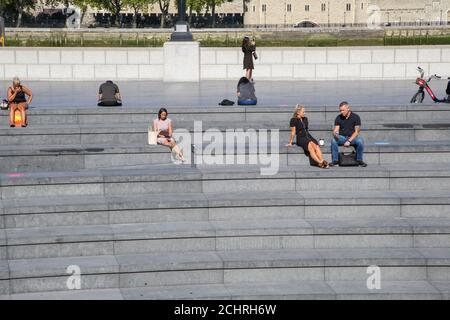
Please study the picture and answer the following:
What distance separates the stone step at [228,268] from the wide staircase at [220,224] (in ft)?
0.05

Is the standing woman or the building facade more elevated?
the building facade

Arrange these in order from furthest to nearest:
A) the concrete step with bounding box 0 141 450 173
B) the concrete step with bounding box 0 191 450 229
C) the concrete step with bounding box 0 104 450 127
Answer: the concrete step with bounding box 0 104 450 127 < the concrete step with bounding box 0 141 450 173 < the concrete step with bounding box 0 191 450 229

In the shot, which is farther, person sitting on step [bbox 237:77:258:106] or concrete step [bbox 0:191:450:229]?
person sitting on step [bbox 237:77:258:106]

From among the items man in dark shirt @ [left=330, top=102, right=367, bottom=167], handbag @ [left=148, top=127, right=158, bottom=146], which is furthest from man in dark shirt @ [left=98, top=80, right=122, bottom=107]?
man in dark shirt @ [left=330, top=102, right=367, bottom=167]

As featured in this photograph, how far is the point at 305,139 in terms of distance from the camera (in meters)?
18.6

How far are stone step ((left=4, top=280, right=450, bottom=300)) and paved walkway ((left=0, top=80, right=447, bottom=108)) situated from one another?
8.06 meters

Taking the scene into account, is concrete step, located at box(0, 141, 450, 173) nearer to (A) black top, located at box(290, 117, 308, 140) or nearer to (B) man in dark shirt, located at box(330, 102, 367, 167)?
(A) black top, located at box(290, 117, 308, 140)

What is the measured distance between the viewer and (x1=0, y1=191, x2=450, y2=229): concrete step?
1642 centimetres

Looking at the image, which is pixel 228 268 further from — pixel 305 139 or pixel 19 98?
pixel 19 98

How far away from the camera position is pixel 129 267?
15.5m

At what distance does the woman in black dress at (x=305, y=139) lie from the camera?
59.8 ft
